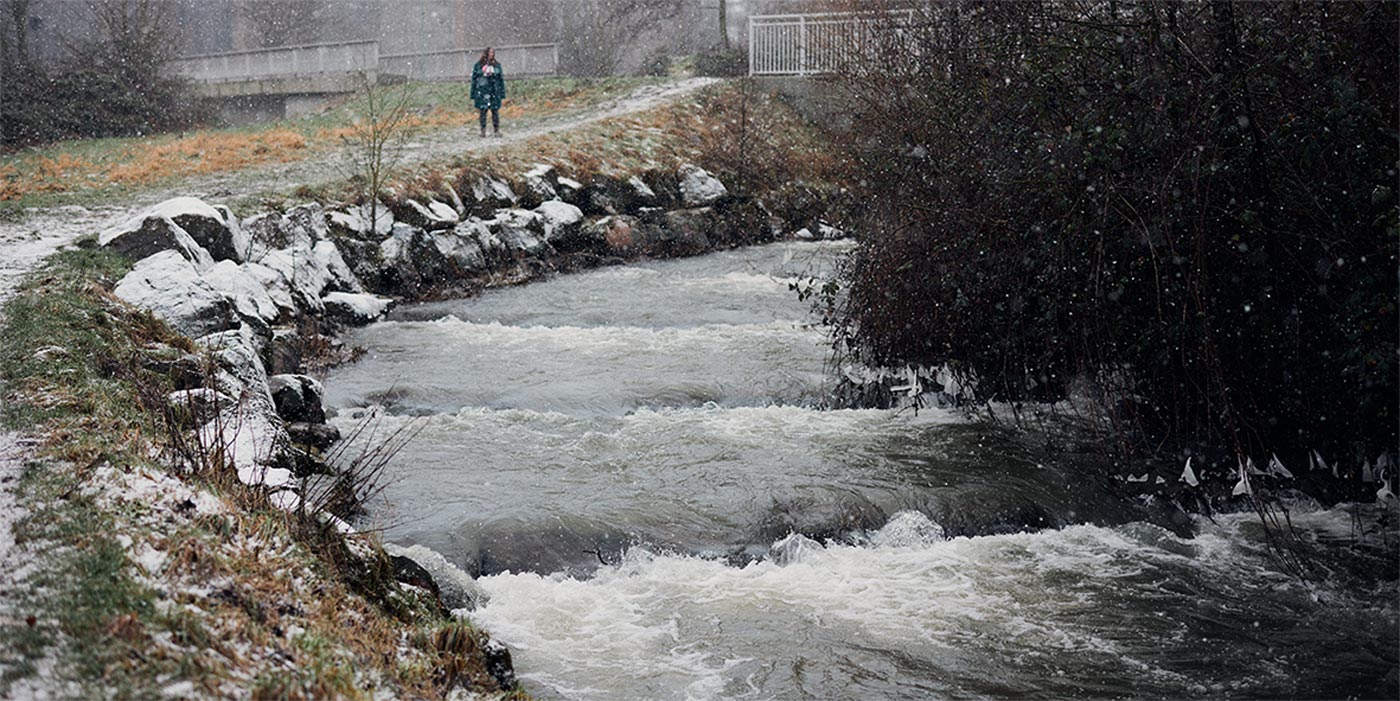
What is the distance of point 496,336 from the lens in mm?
13836

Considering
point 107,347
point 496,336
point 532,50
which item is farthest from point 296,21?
point 107,347

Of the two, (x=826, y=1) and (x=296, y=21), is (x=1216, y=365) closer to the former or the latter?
(x=826, y=1)

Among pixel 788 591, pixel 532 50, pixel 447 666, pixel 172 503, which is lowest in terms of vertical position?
pixel 788 591

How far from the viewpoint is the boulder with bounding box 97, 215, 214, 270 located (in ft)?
39.2

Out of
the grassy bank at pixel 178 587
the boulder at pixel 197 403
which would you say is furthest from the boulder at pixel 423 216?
the grassy bank at pixel 178 587

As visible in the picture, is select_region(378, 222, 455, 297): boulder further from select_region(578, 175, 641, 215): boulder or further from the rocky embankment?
select_region(578, 175, 641, 215): boulder

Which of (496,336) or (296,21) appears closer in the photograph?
(496,336)

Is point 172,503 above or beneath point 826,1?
beneath

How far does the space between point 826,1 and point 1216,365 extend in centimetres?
2233

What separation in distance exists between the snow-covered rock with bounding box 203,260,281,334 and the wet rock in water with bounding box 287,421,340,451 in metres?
2.19

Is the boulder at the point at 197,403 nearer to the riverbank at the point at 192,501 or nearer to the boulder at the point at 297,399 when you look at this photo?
the riverbank at the point at 192,501

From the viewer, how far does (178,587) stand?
4246mm

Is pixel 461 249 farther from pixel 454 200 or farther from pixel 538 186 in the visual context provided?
pixel 538 186

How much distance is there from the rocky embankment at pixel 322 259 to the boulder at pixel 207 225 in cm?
2
